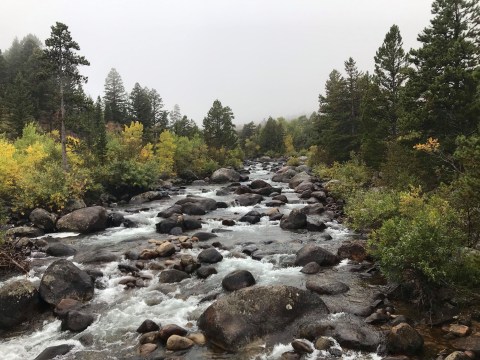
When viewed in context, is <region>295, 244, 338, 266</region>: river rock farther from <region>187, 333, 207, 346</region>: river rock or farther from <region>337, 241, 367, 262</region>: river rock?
<region>187, 333, 207, 346</region>: river rock

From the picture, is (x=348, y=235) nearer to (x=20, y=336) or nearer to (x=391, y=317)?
(x=391, y=317)

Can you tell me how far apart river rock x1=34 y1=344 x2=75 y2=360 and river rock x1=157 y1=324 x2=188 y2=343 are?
2.82 m

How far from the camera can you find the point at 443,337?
1080 cm

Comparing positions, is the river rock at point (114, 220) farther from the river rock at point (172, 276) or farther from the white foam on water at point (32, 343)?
the white foam on water at point (32, 343)

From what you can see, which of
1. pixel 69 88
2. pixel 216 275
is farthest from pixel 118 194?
pixel 69 88

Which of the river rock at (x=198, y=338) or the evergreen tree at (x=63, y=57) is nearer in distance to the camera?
the river rock at (x=198, y=338)

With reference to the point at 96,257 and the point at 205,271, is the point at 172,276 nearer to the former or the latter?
the point at 205,271

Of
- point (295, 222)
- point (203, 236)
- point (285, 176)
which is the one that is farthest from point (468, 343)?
point (285, 176)

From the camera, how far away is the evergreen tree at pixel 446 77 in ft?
72.8

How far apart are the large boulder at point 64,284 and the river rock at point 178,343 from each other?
5.35 metres

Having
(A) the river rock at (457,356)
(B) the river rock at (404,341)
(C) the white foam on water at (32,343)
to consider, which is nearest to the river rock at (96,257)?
(C) the white foam on water at (32,343)

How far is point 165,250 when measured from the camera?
19.8 m

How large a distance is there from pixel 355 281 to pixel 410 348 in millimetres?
5430

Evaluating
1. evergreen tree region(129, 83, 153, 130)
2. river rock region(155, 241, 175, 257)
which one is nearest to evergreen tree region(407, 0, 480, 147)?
river rock region(155, 241, 175, 257)
